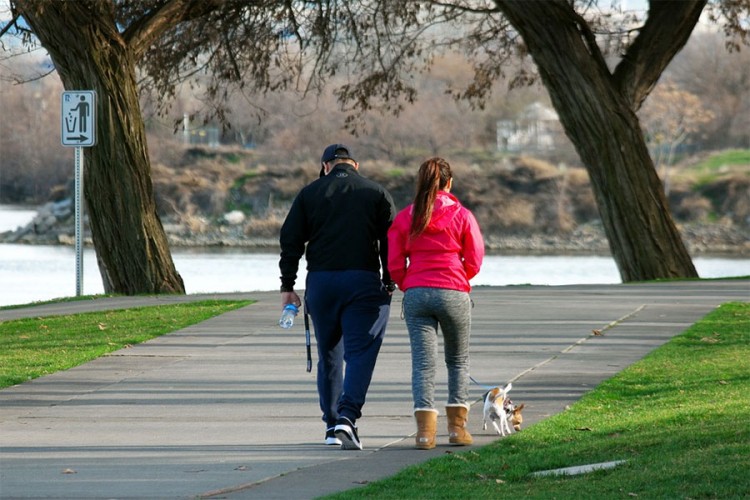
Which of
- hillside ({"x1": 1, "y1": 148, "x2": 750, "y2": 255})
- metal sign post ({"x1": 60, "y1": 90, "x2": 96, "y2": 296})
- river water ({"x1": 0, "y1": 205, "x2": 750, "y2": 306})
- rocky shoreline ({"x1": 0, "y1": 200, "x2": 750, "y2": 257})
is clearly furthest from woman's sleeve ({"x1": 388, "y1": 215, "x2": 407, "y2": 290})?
hillside ({"x1": 1, "y1": 148, "x2": 750, "y2": 255})

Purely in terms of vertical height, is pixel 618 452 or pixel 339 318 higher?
pixel 339 318

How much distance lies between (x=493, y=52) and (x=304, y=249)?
64.5 feet

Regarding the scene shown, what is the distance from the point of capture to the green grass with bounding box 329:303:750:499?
A: 6.51 metres

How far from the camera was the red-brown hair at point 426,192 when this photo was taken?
7918mm

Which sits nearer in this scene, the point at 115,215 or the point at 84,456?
the point at 84,456

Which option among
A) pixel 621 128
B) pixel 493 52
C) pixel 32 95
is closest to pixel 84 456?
pixel 621 128

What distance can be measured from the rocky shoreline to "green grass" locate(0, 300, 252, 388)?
46922 mm

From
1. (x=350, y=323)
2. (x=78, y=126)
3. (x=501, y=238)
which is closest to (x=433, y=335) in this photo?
(x=350, y=323)

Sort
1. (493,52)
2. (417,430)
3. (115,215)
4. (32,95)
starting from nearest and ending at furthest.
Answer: (417,430) < (115,215) < (493,52) < (32,95)

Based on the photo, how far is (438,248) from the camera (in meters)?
8.00

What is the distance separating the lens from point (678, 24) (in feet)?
79.6

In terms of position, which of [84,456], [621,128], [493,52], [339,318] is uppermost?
[493,52]

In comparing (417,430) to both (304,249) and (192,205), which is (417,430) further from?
(192,205)

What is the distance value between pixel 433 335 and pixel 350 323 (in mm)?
515
